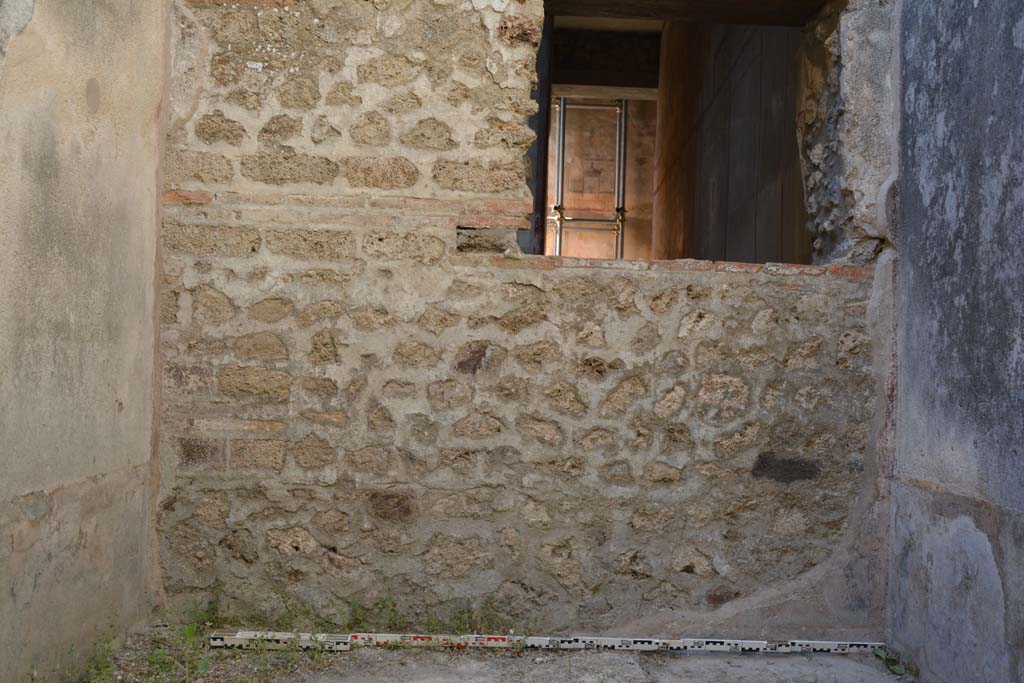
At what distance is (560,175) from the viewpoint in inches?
587

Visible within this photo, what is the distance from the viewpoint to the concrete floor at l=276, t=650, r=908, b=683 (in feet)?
9.78

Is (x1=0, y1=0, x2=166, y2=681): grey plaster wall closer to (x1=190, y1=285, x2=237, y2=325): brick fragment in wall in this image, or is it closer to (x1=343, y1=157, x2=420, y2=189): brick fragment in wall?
(x1=190, y1=285, x2=237, y2=325): brick fragment in wall

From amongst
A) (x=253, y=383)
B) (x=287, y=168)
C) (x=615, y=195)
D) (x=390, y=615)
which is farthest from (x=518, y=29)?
(x=615, y=195)

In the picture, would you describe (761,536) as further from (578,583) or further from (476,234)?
(476,234)

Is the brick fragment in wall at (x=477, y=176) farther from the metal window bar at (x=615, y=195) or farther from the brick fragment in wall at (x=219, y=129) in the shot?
the metal window bar at (x=615, y=195)

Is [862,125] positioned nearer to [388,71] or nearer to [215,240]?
[388,71]

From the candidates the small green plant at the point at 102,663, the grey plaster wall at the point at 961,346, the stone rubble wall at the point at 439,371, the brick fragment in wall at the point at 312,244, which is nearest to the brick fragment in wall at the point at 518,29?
the stone rubble wall at the point at 439,371

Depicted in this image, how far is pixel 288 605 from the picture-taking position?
11.1ft

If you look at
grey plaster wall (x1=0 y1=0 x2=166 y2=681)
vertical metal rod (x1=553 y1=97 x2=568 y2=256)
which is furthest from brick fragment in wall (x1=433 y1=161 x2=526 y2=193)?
vertical metal rod (x1=553 y1=97 x2=568 y2=256)

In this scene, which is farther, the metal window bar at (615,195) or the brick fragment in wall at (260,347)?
the metal window bar at (615,195)

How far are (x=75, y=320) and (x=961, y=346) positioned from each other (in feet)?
9.42

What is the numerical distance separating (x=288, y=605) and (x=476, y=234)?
1.62 meters

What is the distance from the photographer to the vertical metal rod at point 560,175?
14.5 meters

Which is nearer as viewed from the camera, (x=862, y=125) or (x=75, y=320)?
(x=75, y=320)
